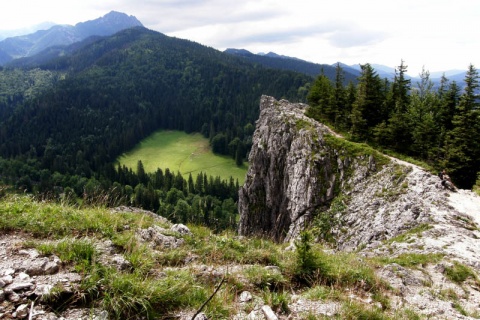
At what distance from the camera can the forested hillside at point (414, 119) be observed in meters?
42.7

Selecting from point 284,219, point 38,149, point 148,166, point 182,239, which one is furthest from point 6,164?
point 182,239

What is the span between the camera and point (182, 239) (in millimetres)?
11156

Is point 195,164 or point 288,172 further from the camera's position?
point 195,164

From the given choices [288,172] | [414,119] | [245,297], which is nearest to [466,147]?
[414,119]

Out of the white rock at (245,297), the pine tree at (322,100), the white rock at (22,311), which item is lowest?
the white rock at (245,297)

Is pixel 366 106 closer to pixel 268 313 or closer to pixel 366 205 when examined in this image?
pixel 366 205

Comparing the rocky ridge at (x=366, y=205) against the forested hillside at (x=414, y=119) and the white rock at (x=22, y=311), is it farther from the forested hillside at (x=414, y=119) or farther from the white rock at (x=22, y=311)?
the forested hillside at (x=414, y=119)

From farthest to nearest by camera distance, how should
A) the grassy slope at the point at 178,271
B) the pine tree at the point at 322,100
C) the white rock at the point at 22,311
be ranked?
the pine tree at the point at 322,100 < the grassy slope at the point at 178,271 < the white rock at the point at 22,311

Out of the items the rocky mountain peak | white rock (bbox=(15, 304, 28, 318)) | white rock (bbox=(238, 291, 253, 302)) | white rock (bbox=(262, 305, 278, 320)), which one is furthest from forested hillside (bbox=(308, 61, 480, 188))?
white rock (bbox=(15, 304, 28, 318))

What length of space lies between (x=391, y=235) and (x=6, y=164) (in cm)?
18369

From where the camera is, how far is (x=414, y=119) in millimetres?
51781

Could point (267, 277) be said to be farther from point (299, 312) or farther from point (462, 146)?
point (462, 146)

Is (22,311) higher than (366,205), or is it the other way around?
(22,311)

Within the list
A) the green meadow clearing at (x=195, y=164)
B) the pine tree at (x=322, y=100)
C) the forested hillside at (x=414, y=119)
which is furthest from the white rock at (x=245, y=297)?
the green meadow clearing at (x=195, y=164)
